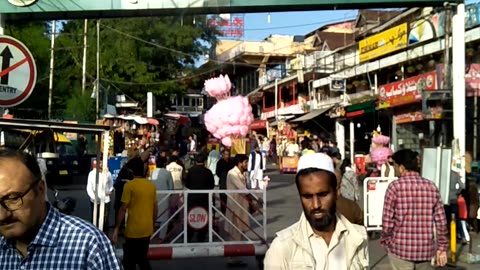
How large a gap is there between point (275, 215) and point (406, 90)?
36.7ft

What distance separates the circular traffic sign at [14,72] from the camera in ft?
22.3

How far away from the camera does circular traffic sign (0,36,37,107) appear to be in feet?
22.3

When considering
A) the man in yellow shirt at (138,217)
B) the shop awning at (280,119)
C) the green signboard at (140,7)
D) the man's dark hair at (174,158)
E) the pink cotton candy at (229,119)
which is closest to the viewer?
the man in yellow shirt at (138,217)

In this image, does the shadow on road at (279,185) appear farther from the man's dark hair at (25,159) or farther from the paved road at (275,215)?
the man's dark hair at (25,159)

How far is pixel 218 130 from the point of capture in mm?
17359

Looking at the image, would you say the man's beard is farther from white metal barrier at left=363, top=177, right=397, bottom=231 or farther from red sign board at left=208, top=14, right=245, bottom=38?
white metal barrier at left=363, top=177, right=397, bottom=231

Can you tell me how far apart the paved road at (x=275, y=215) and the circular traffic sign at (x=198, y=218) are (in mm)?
788

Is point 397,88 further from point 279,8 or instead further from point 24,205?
point 24,205

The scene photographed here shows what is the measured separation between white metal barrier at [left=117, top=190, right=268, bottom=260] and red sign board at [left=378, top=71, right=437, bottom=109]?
45.1ft

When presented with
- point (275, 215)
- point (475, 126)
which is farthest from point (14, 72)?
point (475, 126)

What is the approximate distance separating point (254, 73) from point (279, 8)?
52.1 meters

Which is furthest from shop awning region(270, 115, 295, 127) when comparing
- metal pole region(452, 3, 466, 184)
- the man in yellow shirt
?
the man in yellow shirt

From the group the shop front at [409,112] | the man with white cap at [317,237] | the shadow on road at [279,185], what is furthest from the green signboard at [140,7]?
the shadow on road at [279,185]

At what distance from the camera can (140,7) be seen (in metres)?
10.5
